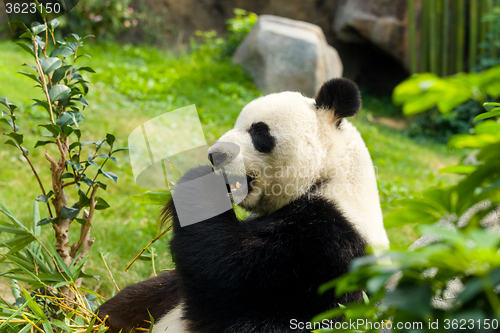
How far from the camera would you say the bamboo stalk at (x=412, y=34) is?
1005 cm

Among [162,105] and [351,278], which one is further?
[162,105]

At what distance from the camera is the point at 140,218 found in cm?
400

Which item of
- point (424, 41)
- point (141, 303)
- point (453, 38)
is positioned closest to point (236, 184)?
point (141, 303)

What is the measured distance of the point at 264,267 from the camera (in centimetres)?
173

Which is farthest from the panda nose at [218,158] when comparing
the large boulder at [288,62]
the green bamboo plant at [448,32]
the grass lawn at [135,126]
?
the green bamboo plant at [448,32]

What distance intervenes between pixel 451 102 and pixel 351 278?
34 centimetres

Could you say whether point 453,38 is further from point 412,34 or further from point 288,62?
point 288,62

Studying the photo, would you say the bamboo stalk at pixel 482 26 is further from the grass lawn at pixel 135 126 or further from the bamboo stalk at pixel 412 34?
the grass lawn at pixel 135 126

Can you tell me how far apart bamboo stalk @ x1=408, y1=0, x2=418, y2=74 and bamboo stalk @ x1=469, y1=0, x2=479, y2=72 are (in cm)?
129

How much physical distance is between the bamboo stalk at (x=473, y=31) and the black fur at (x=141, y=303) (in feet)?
32.9

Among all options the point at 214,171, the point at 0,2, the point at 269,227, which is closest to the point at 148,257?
the point at 214,171

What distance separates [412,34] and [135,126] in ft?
26.2

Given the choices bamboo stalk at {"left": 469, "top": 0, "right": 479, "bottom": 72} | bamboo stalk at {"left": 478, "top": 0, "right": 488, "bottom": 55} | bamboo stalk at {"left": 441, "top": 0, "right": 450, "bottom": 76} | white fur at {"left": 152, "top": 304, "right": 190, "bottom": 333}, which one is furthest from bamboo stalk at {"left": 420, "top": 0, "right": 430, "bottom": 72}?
white fur at {"left": 152, "top": 304, "right": 190, "bottom": 333}

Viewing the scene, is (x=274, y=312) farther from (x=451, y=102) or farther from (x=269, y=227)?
(x=451, y=102)
